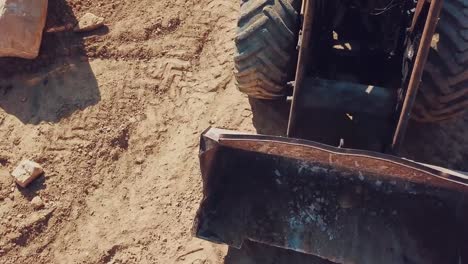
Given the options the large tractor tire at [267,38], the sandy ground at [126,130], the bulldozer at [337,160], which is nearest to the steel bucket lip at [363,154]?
the bulldozer at [337,160]

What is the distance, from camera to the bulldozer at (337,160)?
330cm

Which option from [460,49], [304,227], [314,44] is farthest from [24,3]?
[460,49]

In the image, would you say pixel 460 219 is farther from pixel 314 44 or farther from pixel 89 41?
pixel 89 41

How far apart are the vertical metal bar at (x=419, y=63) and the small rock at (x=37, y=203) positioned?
2.86 metres

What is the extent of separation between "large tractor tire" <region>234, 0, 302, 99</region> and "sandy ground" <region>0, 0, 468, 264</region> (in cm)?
78

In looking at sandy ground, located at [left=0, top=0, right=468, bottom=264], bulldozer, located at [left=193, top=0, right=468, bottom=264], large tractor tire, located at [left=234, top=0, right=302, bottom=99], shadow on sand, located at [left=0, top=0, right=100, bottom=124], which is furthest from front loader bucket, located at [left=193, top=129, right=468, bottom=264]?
shadow on sand, located at [left=0, top=0, right=100, bottom=124]

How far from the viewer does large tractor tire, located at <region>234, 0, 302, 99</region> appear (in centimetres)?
370

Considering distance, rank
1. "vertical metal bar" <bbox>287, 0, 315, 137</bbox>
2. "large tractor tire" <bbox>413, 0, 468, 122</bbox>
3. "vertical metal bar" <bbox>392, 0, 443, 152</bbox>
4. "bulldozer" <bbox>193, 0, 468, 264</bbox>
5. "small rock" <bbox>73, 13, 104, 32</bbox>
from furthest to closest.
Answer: "small rock" <bbox>73, 13, 104, 32</bbox>
"large tractor tire" <bbox>413, 0, 468, 122</bbox>
"bulldozer" <bbox>193, 0, 468, 264</bbox>
"vertical metal bar" <bbox>287, 0, 315, 137</bbox>
"vertical metal bar" <bbox>392, 0, 443, 152</bbox>

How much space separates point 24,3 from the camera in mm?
4957

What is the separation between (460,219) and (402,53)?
127cm

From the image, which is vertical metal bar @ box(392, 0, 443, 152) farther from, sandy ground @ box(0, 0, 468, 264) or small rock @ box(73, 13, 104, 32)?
small rock @ box(73, 13, 104, 32)

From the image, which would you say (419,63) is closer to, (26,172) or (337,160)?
(337,160)

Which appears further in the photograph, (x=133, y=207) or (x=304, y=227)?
(x=133, y=207)

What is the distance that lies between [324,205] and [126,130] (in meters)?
2.00
